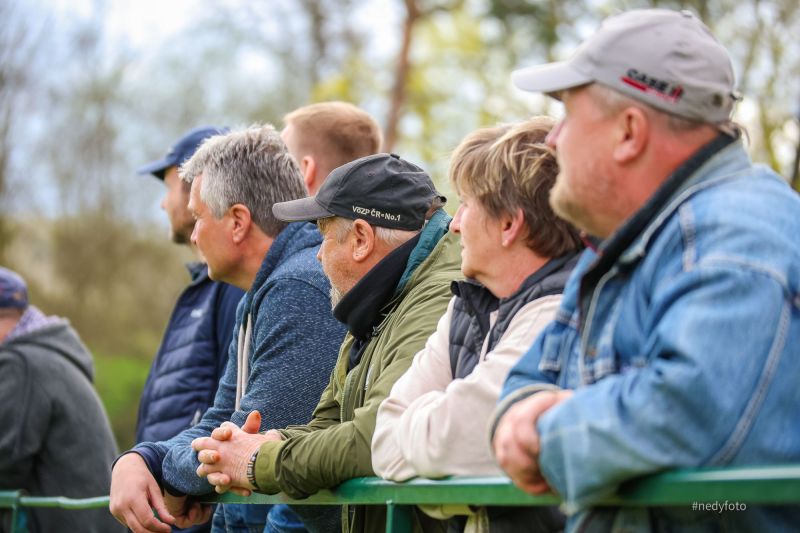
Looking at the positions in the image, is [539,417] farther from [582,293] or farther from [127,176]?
[127,176]

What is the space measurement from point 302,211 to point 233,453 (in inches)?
31.9

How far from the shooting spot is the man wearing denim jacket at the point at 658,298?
1.90m

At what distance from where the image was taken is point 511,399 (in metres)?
2.22

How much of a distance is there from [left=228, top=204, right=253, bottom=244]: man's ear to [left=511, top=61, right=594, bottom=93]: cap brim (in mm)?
2179

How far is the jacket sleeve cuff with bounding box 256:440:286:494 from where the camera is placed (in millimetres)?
3168

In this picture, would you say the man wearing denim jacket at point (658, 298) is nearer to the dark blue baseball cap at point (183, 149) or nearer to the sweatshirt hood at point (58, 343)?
the dark blue baseball cap at point (183, 149)

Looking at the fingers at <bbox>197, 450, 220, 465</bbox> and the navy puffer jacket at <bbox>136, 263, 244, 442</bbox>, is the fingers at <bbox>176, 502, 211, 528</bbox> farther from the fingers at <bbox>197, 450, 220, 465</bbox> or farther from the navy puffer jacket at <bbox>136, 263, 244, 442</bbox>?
the navy puffer jacket at <bbox>136, 263, 244, 442</bbox>

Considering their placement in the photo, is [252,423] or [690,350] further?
[252,423]

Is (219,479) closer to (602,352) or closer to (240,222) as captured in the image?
(240,222)

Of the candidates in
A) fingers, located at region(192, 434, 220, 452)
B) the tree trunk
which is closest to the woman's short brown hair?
fingers, located at region(192, 434, 220, 452)

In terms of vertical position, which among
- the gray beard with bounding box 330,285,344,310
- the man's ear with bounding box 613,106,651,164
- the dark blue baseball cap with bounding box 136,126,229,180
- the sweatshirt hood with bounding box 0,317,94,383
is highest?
the man's ear with bounding box 613,106,651,164

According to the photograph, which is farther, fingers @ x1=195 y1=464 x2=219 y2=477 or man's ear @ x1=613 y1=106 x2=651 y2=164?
fingers @ x1=195 y1=464 x2=219 y2=477

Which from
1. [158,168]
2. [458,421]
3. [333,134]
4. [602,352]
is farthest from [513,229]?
[158,168]

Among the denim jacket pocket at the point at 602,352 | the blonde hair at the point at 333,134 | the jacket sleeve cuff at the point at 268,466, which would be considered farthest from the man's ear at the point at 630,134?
the blonde hair at the point at 333,134
